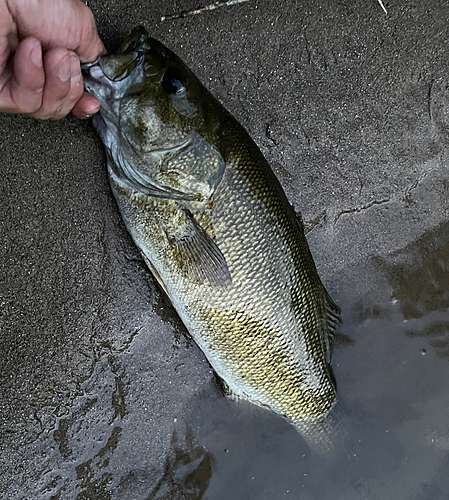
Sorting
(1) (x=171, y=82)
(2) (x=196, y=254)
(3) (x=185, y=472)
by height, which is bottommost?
(3) (x=185, y=472)

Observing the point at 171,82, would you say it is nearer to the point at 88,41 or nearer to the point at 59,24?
the point at 88,41

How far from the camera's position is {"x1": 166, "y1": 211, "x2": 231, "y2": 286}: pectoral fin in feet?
6.41

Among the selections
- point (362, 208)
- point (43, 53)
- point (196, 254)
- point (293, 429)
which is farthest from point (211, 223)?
point (293, 429)

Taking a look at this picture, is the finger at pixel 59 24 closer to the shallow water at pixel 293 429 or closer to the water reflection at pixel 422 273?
the shallow water at pixel 293 429

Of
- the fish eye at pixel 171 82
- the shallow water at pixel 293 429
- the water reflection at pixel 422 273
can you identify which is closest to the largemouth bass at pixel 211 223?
the fish eye at pixel 171 82

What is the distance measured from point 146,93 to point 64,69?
0.34 meters

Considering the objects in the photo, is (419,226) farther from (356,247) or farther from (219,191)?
(219,191)

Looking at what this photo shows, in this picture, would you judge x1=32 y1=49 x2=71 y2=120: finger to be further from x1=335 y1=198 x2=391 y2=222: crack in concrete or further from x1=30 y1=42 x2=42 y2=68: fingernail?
x1=335 y1=198 x2=391 y2=222: crack in concrete

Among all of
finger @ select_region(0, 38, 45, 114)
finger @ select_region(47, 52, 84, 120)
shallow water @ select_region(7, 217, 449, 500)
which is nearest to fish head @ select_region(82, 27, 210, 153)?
finger @ select_region(47, 52, 84, 120)

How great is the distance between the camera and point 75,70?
5.65 feet

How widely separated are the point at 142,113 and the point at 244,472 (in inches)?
84.5

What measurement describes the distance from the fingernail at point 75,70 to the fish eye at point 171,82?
357 millimetres

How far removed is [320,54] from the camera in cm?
242

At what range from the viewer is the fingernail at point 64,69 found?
1671 mm
